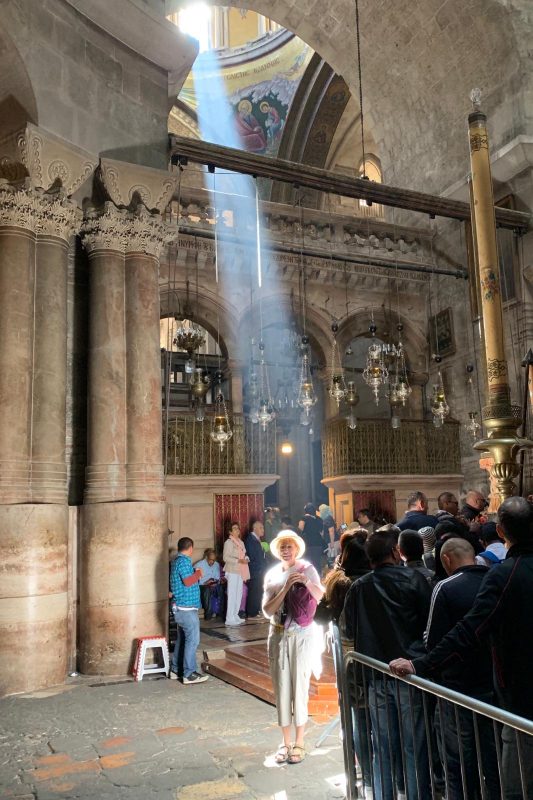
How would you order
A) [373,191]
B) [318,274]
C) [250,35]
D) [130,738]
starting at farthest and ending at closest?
1. [250,35]
2. [318,274]
3. [373,191]
4. [130,738]

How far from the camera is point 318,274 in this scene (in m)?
14.6

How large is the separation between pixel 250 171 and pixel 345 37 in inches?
335

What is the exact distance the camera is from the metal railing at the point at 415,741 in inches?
103

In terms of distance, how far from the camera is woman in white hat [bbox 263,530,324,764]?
13.6ft

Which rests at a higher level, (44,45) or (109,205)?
(44,45)

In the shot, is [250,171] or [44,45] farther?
[250,171]

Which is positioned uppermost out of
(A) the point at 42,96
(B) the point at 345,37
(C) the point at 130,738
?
(B) the point at 345,37

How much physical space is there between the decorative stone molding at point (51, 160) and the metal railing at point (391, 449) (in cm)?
886

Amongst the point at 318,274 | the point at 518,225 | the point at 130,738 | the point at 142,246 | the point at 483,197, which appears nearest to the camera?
the point at 130,738

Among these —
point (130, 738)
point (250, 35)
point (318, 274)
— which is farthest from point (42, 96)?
point (250, 35)

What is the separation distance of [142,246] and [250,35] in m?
20.2

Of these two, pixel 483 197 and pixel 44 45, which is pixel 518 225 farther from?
pixel 44 45

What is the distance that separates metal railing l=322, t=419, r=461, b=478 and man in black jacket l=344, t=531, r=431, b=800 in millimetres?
10977

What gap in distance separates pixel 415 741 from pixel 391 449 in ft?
39.2
